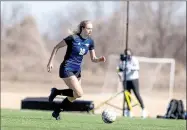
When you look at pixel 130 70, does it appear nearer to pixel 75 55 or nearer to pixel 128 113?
pixel 128 113

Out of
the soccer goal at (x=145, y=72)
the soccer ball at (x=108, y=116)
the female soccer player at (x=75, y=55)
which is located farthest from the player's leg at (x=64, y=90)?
the soccer goal at (x=145, y=72)

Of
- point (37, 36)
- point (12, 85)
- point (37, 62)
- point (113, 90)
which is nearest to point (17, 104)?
point (113, 90)

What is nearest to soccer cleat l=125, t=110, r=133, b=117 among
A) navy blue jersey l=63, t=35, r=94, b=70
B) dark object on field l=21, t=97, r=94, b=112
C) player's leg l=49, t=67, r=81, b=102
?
dark object on field l=21, t=97, r=94, b=112

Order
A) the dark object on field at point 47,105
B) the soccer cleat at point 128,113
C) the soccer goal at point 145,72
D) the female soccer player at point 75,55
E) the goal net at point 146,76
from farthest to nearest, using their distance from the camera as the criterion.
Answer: the soccer goal at point 145,72 → the goal net at point 146,76 → the dark object on field at point 47,105 → the soccer cleat at point 128,113 → the female soccer player at point 75,55

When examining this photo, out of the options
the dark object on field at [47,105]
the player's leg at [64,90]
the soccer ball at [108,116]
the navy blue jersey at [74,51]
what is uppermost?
the navy blue jersey at [74,51]

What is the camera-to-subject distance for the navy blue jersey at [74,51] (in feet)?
39.4

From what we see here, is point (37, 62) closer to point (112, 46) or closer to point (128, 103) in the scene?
point (112, 46)

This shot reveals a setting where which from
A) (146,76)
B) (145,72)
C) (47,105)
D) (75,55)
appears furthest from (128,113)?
(146,76)

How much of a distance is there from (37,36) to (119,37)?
9333mm

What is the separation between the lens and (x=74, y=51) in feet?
39.5

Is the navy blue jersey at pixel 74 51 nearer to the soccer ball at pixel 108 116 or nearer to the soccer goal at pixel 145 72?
the soccer ball at pixel 108 116

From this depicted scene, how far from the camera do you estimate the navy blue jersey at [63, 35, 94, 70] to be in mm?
12008

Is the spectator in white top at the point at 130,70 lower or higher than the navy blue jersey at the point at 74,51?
lower

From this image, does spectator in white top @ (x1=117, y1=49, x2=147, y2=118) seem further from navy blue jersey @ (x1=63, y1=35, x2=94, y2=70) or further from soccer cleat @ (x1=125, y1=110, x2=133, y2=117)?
navy blue jersey @ (x1=63, y1=35, x2=94, y2=70)
